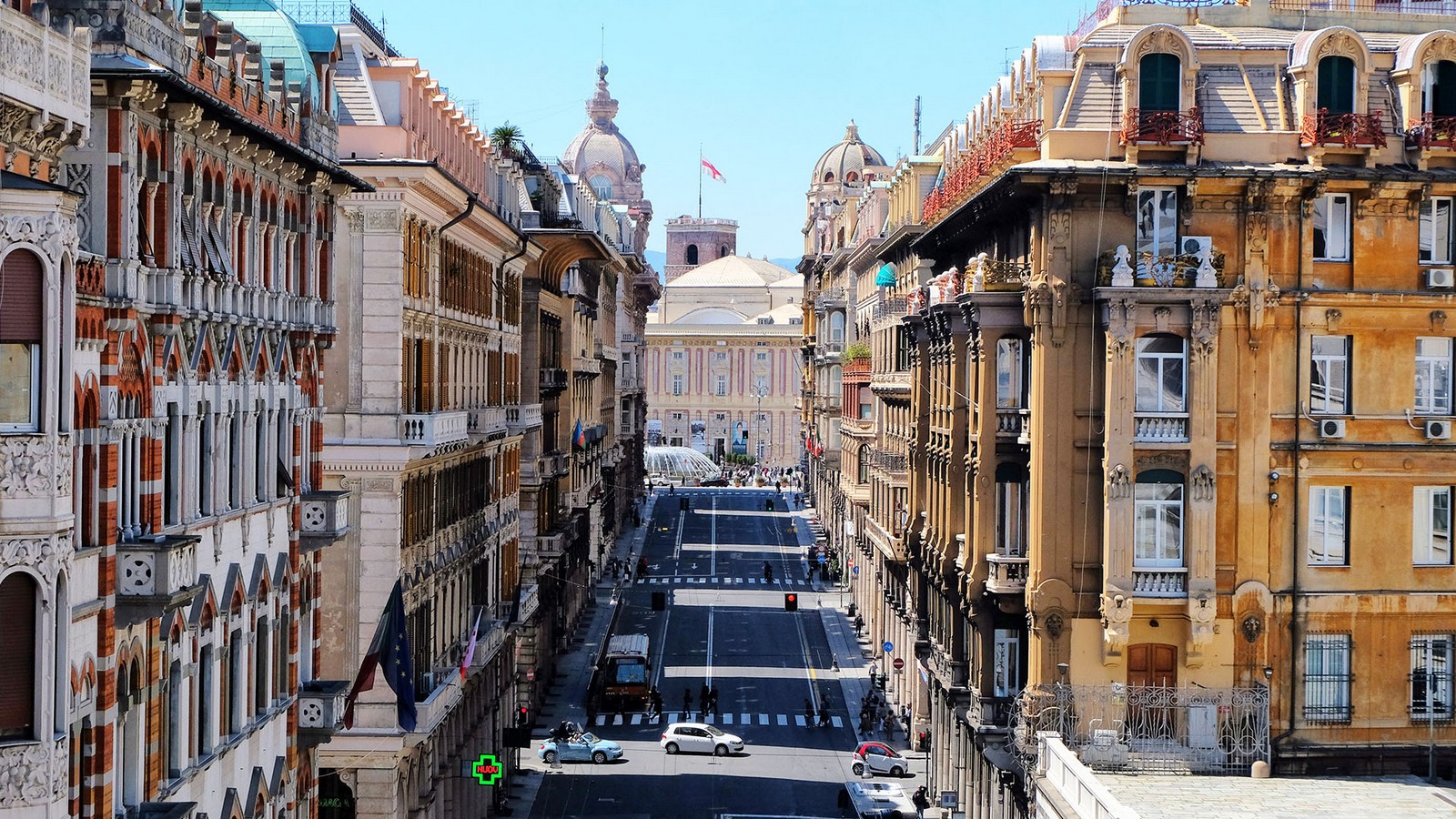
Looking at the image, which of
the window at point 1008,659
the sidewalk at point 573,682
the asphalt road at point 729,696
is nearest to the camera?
the window at point 1008,659

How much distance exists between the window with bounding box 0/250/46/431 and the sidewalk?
4047 cm

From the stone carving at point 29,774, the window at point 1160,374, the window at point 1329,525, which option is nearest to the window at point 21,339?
the stone carving at point 29,774

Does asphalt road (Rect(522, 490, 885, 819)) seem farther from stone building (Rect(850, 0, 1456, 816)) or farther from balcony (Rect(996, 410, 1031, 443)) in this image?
stone building (Rect(850, 0, 1456, 816))

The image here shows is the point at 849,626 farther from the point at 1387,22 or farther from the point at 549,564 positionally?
the point at 1387,22

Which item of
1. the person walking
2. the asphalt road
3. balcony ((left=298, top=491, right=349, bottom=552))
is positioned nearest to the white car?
the asphalt road

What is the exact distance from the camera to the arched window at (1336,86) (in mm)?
40594

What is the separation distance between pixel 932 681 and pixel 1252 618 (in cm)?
1925

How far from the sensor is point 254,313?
104 ft

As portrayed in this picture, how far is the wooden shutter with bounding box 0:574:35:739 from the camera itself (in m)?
20.6

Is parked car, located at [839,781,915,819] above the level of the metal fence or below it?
below

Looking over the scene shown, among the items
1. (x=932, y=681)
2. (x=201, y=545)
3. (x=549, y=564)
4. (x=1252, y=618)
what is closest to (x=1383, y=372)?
(x=1252, y=618)

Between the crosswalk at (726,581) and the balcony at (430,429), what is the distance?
6779 centimetres

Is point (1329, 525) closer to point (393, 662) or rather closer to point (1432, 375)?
point (1432, 375)

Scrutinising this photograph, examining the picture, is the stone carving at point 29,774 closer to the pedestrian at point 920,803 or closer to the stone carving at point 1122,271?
the stone carving at point 1122,271
